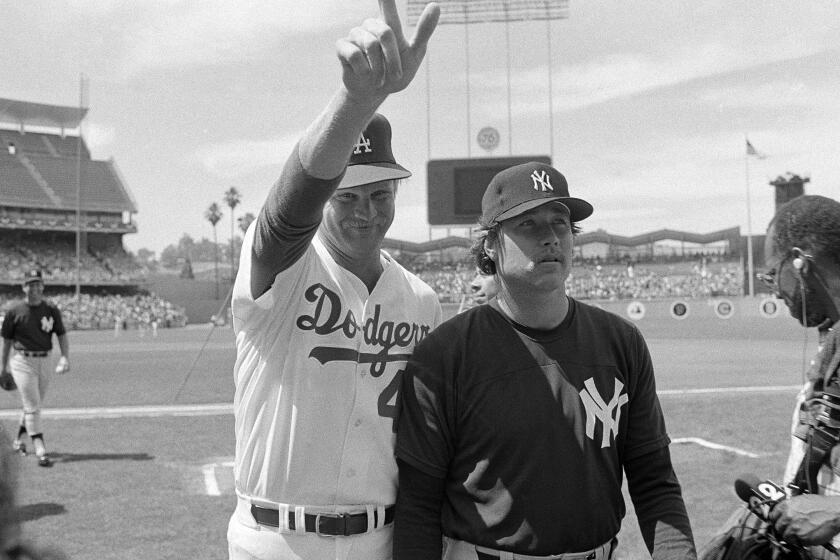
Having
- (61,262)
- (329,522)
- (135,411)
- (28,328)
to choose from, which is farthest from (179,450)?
(61,262)

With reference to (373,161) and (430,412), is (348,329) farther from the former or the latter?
(373,161)

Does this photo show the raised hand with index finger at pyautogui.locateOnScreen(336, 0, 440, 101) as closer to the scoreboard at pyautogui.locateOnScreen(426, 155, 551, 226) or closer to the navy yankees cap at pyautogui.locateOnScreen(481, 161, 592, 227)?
the navy yankees cap at pyautogui.locateOnScreen(481, 161, 592, 227)

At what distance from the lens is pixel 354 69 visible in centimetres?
151

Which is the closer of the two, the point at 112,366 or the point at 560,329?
the point at 560,329

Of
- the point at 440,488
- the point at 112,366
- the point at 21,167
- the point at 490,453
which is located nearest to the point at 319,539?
the point at 440,488

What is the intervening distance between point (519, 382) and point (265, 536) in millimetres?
910

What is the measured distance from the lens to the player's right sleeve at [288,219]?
1688mm

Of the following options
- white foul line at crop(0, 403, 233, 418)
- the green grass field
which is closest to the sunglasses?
the green grass field

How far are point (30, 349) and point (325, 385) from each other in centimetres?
718

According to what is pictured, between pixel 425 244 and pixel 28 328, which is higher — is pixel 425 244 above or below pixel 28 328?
above

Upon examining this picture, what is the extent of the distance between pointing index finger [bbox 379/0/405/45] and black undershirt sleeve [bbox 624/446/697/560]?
4.97 feet

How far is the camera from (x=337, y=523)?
216 centimetres

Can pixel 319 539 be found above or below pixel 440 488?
below

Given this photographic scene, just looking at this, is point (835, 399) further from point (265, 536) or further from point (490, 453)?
point (265, 536)
